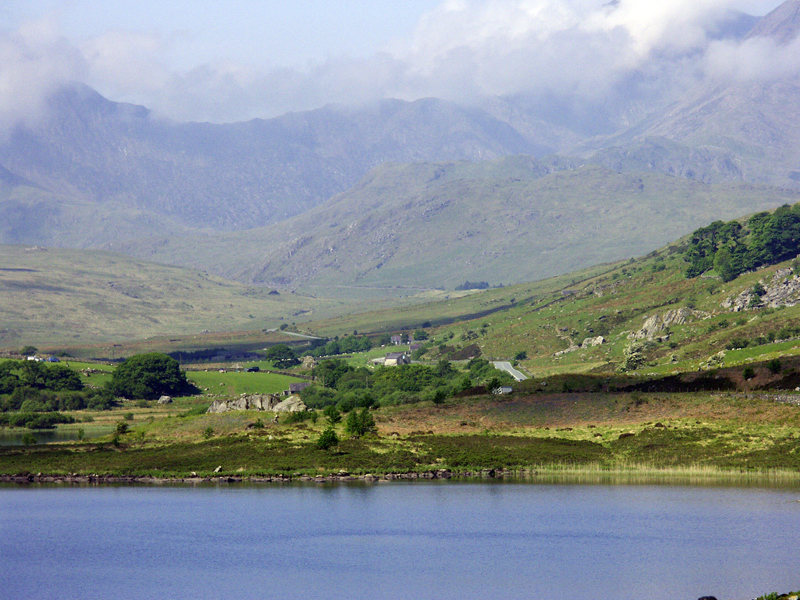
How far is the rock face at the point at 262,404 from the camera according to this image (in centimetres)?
12862

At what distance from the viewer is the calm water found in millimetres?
51375

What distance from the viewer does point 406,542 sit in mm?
62375

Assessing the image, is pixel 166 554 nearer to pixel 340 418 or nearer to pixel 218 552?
pixel 218 552

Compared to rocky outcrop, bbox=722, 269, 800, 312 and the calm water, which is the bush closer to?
the calm water

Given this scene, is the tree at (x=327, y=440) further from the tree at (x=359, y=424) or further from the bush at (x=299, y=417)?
the bush at (x=299, y=417)

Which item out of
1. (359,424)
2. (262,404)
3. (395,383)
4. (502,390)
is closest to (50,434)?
(262,404)

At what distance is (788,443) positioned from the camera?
92.1 metres

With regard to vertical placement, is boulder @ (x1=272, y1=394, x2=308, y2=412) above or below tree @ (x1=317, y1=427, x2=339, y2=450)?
above

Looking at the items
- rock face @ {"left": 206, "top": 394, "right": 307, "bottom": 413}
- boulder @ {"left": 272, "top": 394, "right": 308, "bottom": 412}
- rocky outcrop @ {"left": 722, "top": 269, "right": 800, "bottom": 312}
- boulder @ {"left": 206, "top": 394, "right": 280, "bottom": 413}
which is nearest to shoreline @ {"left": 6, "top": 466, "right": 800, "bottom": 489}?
boulder @ {"left": 272, "top": 394, "right": 308, "bottom": 412}

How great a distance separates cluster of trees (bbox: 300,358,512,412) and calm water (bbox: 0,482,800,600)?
196ft

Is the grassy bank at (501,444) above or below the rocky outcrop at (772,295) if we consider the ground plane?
below

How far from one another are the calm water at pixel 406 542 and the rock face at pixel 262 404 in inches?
1742

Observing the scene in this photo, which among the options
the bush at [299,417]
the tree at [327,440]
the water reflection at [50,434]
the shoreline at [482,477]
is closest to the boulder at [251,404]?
the water reflection at [50,434]

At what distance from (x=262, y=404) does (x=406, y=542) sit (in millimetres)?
75838
